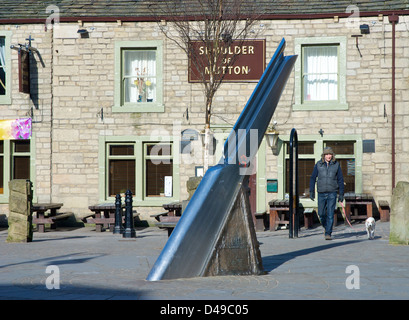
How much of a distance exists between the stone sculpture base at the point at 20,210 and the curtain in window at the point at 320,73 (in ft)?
29.1

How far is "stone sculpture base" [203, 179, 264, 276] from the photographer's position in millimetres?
7543

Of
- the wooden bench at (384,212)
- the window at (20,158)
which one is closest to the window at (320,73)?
the wooden bench at (384,212)

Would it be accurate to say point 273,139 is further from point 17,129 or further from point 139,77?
point 17,129

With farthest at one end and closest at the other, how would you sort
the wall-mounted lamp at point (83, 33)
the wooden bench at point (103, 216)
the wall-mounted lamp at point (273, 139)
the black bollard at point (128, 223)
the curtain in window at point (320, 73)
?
the wall-mounted lamp at point (83, 33)
the curtain in window at point (320, 73)
the wall-mounted lamp at point (273, 139)
the wooden bench at point (103, 216)
the black bollard at point (128, 223)

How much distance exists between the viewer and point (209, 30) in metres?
15.8

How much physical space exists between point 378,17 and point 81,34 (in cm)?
848

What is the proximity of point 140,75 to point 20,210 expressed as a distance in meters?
7.27

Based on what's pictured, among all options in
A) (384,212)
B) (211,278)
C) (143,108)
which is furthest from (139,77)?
(211,278)

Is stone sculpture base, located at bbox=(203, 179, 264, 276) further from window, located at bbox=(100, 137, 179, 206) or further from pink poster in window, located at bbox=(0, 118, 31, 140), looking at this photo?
pink poster in window, located at bbox=(0, 118, 31, 140)

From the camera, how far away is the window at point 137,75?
1867 centimetres

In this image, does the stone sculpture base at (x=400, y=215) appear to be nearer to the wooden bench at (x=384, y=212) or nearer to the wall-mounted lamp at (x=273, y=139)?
the wooden bench at (x=384, y=212)

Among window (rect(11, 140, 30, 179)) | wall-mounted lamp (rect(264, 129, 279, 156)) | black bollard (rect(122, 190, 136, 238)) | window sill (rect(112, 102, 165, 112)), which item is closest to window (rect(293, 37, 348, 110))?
wall-mounted lamp (rect(264, 129, 279, 156))

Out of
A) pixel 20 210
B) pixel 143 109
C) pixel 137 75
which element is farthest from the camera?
pixel 137 75
